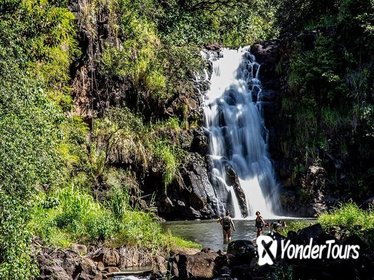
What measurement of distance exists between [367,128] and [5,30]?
18.3 m

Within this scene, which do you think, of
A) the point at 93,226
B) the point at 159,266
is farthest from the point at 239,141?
the point at 159,266

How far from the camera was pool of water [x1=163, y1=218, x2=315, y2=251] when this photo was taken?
17.5 meters

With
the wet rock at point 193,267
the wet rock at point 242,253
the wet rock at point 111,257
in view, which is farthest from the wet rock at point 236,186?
the wet rock at point 193,267

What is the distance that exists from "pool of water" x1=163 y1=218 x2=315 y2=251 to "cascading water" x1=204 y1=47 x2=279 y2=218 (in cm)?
272

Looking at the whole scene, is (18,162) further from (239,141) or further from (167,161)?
(239,141)

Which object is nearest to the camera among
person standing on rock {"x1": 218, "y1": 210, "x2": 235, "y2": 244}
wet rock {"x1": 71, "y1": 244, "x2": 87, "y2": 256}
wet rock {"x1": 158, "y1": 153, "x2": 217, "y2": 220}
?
wet rock {"x1": 71, "y1": 244, "x2": 87, "y2": 256}

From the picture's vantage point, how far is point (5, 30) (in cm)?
1116

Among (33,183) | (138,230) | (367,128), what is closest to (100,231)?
(138,230)

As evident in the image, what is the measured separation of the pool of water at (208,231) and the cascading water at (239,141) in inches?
107

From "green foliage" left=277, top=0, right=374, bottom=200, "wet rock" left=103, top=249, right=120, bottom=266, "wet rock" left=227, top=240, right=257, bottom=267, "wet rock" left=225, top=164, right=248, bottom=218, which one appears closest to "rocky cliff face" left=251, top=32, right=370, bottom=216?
"green foliage" left=277, top=0, right=374, bottom=200

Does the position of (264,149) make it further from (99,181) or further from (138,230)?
(138,230)

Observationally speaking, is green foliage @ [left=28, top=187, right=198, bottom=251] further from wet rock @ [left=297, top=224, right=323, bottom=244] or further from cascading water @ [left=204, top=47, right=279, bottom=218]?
cascading water @ [left=204, top=47, right=279, bottom=218]

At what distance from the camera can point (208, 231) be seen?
20438 millimetres

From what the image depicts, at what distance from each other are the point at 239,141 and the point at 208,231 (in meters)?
8.95
